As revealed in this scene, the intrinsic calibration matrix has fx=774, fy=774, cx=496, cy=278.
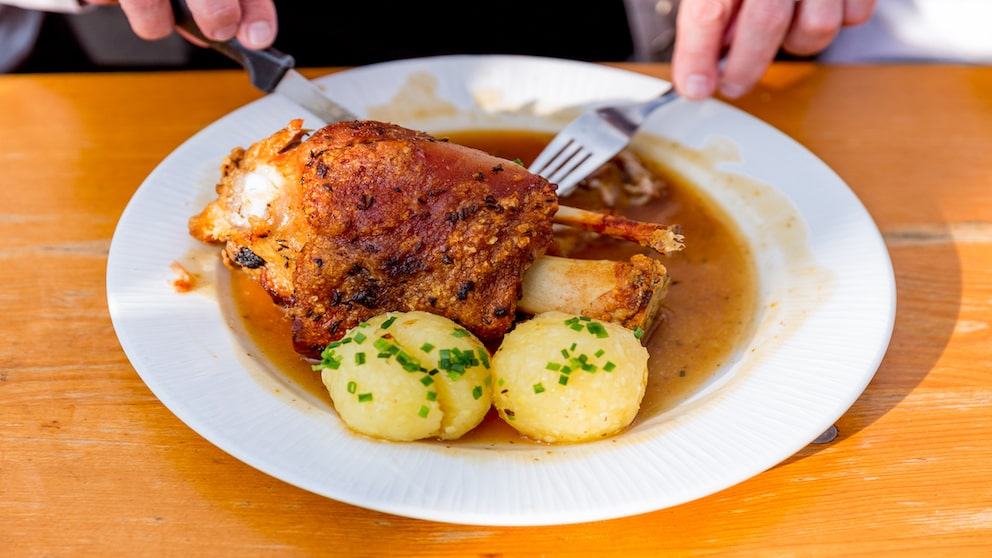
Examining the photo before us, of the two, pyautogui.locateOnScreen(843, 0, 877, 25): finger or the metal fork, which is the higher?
pyautogui.locateOnScreen(843, 0, 877, 25): finger

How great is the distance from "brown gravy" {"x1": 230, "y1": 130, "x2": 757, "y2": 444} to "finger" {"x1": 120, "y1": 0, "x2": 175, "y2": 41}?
807mm

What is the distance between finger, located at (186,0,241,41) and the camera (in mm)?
2172

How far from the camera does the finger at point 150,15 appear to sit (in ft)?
7.30

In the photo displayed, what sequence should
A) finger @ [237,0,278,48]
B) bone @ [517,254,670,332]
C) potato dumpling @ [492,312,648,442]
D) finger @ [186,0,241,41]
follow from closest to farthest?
potato dumpling @ [492,312,648,442] < bone @ [517,254,670,332] < finger @ [186,0,241,41] < finger @ [237,0,278,48]

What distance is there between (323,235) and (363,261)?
112 mm

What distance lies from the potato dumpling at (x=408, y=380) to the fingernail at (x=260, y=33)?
1.08 meters

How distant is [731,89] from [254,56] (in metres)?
1.62

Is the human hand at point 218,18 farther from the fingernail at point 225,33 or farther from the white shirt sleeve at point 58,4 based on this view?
the white shirt sleeve at point 58,4

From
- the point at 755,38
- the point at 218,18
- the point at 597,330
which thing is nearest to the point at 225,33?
the point at 218,18

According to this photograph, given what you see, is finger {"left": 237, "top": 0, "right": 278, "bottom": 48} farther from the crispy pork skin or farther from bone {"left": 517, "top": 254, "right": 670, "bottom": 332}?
bone {"left": 517, "top": 254, "right": 670, "bottom": 332}

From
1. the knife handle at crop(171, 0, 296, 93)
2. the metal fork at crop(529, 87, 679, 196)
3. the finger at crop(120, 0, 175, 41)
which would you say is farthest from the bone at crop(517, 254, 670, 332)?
the finger at crop(120, 0, 175, 41)

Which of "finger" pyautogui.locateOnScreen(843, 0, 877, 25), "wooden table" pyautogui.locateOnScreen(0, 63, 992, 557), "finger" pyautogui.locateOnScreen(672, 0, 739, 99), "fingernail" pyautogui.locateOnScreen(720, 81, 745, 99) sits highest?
"finger" pyautogui.locateOnScreen(843, 0, 877, 25)

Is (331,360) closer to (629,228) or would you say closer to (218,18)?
(629,228)

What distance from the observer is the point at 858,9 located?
269 centimetres
